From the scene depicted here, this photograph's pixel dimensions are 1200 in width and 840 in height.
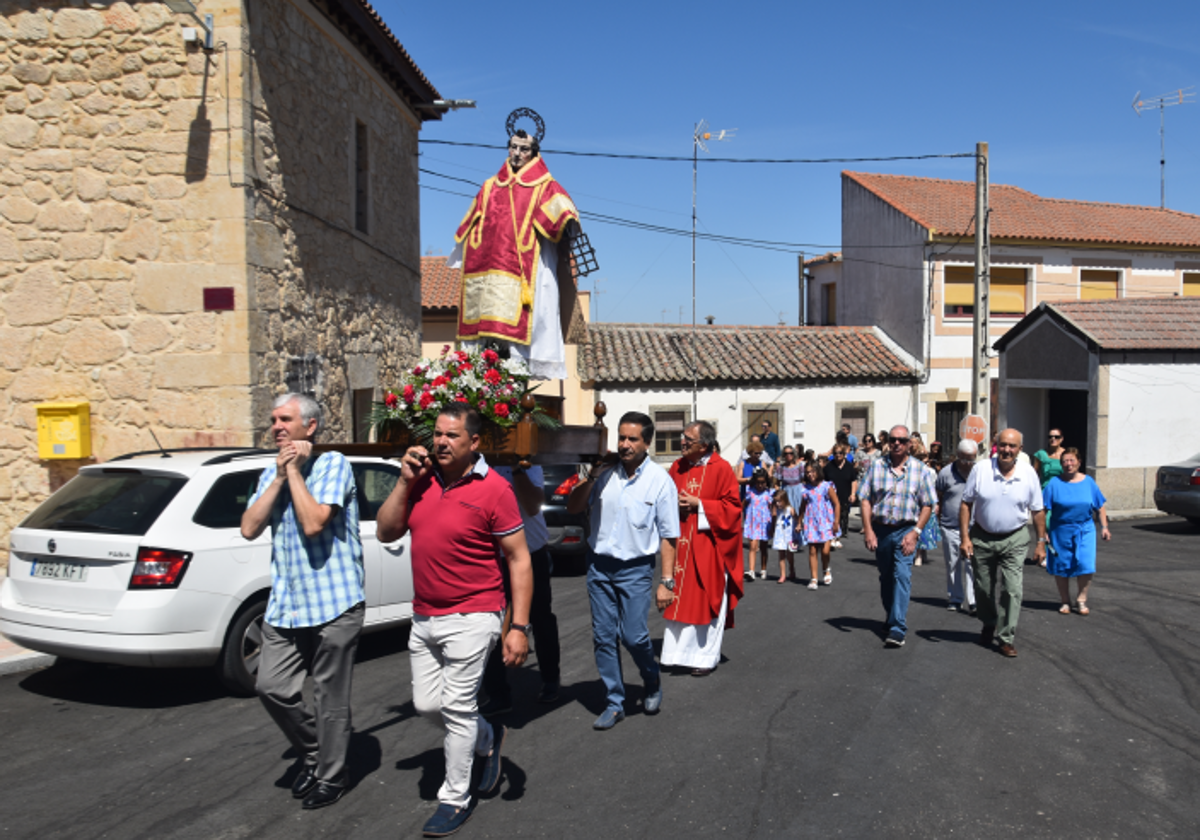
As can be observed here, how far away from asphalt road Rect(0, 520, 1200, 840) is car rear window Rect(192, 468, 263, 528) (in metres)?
1.17

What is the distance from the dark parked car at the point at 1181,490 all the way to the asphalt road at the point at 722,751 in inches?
350

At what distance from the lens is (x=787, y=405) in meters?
24.6

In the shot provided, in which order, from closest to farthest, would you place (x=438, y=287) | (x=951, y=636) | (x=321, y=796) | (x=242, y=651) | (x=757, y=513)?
1. (x=321, y=796)
2. (x=242, y=651)
3. (x=951, y=636)
4. (x=757, y=513)
5. (x=438, y=287)

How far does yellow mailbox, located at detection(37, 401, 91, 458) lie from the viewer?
30.7 ft

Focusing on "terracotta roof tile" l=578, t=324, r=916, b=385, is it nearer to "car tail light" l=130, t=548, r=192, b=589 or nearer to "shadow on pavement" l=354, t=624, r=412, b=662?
"shadow on pavement" l=354, t=624, r=412, b=662

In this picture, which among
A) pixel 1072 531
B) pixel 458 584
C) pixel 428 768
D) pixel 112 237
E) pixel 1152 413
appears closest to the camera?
pixel 458 584

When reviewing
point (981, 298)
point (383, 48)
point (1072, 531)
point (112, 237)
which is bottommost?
point (1072, 531)

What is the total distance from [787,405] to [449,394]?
20.7 m

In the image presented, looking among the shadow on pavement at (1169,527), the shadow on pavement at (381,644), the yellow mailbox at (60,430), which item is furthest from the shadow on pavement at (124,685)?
the shadow on pavement at (1169,527)

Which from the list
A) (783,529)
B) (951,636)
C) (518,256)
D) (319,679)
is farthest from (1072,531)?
(319,679)

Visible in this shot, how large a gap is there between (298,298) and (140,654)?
5.69m

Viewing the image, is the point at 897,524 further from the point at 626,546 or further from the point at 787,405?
the point at 787,405

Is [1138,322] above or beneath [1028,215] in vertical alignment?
beneath

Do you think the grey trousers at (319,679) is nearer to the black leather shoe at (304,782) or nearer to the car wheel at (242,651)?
the black leather shoe at (304,782)
